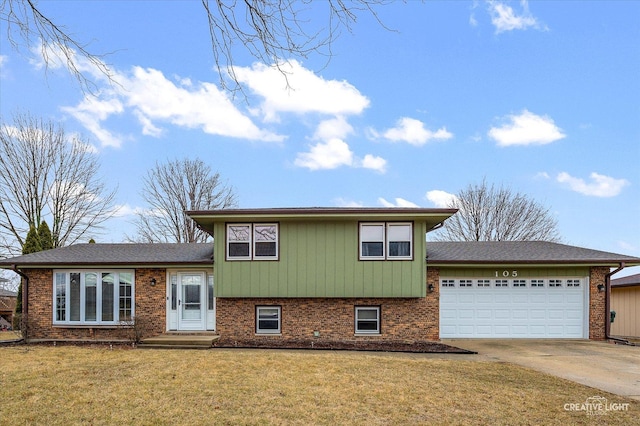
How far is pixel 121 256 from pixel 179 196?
13.0 meters

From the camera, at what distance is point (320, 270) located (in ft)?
45.2

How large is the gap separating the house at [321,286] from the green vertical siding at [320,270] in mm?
31

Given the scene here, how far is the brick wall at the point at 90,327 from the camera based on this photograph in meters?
14.5

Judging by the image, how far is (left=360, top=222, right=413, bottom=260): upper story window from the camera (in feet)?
45.4

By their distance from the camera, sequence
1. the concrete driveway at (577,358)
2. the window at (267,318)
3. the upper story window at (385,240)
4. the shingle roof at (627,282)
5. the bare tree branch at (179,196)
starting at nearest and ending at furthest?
the concrete driveway at (577,358)
the upper story window at (385,240)
the window at (267,318)
the shingle roof at (627,282)
the bare tree branch at (179,196)

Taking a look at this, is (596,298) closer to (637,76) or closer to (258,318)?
(637,76)

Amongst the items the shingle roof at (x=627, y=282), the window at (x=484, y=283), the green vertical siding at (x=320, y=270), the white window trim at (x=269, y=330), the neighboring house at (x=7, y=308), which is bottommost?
the neighboring house at (x=7, y=308)

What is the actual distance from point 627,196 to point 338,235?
12.2m

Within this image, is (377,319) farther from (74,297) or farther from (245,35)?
(245,35)

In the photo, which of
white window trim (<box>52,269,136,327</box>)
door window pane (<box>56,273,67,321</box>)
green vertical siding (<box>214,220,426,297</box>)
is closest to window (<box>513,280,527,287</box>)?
green vertical siding (<box>214,220,426,297</box>)

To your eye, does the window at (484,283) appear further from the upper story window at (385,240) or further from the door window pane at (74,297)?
the door window pane at (74,297)

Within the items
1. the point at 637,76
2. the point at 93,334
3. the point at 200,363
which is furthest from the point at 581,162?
the point at 93,334

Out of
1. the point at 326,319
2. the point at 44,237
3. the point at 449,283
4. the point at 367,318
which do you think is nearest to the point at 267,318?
the point at 326,319

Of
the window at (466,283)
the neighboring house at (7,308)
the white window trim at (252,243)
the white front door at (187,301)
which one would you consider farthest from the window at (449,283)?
the neighboring house at (7,308)
